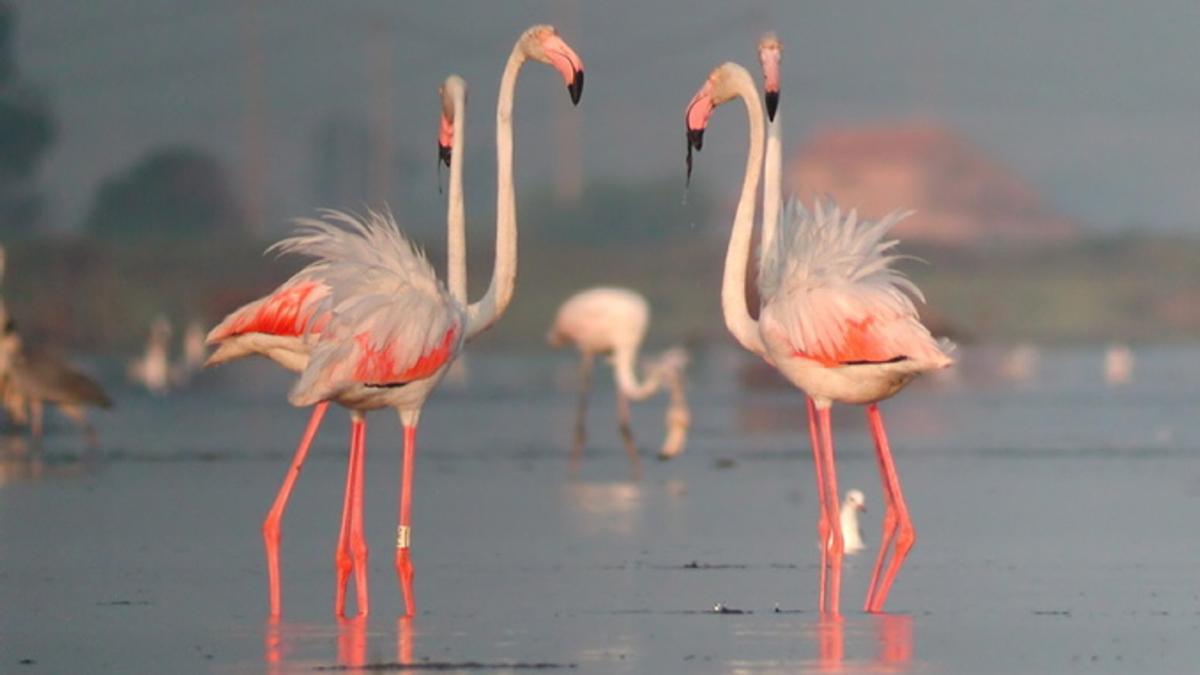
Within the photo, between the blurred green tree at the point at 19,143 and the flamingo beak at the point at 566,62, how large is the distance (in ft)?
68.0

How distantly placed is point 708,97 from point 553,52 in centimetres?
61

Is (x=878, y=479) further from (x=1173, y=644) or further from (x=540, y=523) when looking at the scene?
(x=1173, y=644)

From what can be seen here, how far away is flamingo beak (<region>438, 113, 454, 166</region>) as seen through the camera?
→ 9.74 meters

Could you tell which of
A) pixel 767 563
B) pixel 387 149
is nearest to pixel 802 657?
pixel 767 563

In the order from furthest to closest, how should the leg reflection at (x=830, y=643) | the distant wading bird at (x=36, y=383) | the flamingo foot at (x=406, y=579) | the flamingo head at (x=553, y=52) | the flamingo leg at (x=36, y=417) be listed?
the distant wading bird at (x=36, y=383), the flamingo leg at (x=36, y=417), the flamingo head at (x=553, y=52), the flamingo foot at (x=406, y=579), the leg reflection at (x=830, y=643)

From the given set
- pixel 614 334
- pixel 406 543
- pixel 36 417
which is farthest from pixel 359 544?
pixel 36 417

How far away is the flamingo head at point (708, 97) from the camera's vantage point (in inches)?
383

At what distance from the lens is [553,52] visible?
31.9 feet

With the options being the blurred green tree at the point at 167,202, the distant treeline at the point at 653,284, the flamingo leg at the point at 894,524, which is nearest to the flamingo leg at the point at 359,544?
the flamingo leg at the point at 894,524

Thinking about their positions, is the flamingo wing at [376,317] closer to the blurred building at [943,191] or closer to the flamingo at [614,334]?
the flamingo at [614,334]

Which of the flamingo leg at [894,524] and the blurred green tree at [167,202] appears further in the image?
the blurred green tree at [167,202]

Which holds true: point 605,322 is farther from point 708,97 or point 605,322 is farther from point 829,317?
point 829,317

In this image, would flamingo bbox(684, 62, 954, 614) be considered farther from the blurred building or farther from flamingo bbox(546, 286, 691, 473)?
the blurred building

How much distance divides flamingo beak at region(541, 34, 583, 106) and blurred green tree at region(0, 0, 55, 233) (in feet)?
68.0
